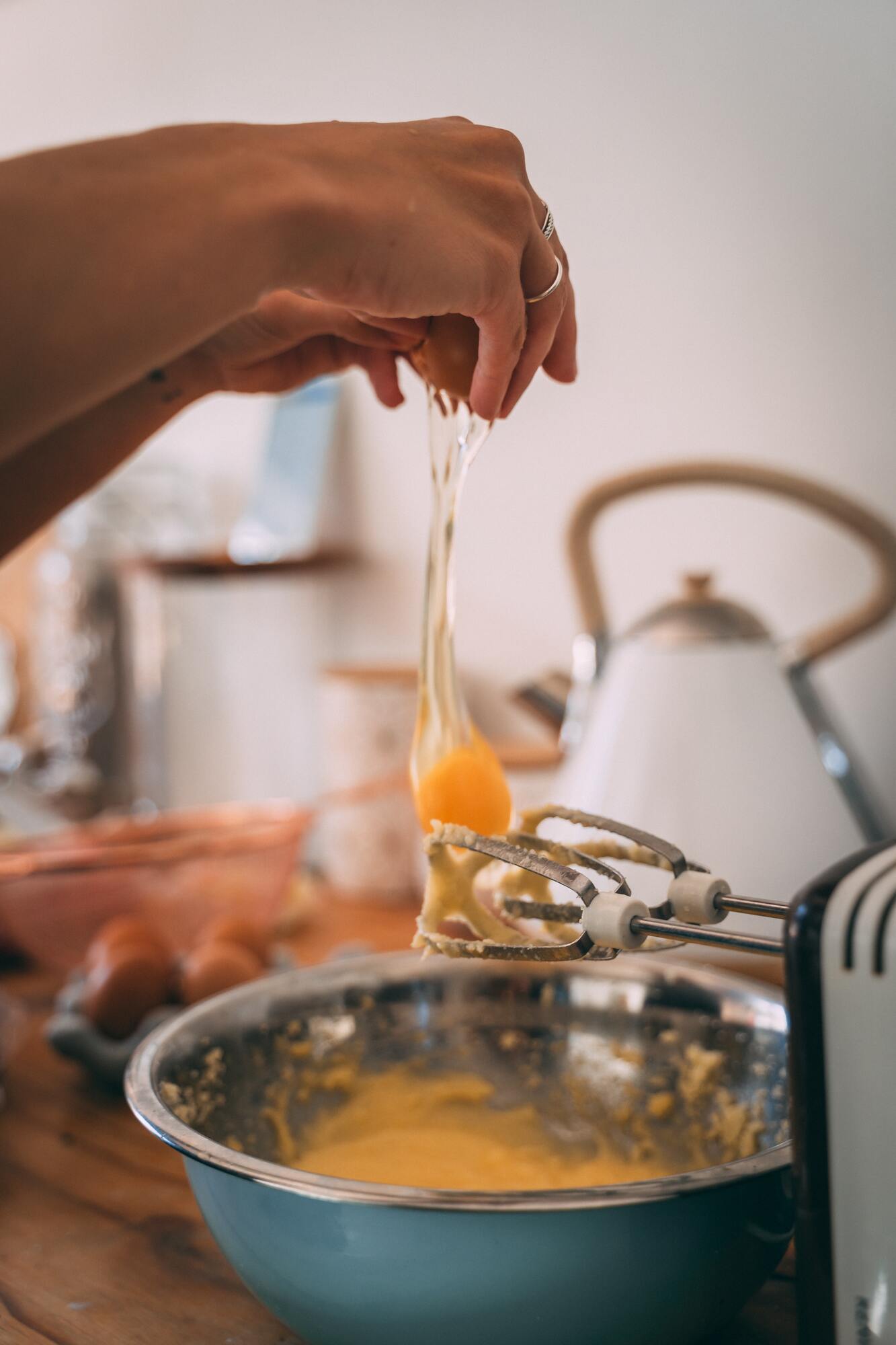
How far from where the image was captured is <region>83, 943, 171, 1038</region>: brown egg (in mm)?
766

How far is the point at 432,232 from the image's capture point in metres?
0.44

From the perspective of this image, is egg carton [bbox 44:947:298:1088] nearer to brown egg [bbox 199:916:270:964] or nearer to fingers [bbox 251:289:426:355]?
brown egg [bbox 199:916:270:964]

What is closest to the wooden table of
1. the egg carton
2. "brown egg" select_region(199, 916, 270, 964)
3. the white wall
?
the egg carton

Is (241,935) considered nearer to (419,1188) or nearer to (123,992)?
(123,992)

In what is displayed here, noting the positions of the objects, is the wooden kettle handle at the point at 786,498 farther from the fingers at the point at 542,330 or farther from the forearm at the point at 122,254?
the forearm at the point at 122,254

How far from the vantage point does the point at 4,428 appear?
1.11ft

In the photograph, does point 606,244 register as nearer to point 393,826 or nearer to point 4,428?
point 393,826

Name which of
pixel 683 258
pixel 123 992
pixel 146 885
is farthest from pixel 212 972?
pixel 683 258

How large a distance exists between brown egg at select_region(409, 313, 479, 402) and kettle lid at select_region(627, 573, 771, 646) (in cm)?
32

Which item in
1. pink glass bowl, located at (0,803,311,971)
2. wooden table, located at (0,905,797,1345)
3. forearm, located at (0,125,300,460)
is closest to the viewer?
forearm, located at (0,125,300,460)

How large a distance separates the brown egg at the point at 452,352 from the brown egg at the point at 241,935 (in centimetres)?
47

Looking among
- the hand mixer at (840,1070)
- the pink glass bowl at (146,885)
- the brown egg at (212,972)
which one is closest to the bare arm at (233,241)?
the hand mixer at (840,1070)

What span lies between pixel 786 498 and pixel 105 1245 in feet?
2.19

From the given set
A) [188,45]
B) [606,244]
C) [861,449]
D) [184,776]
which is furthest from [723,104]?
[184,776]
